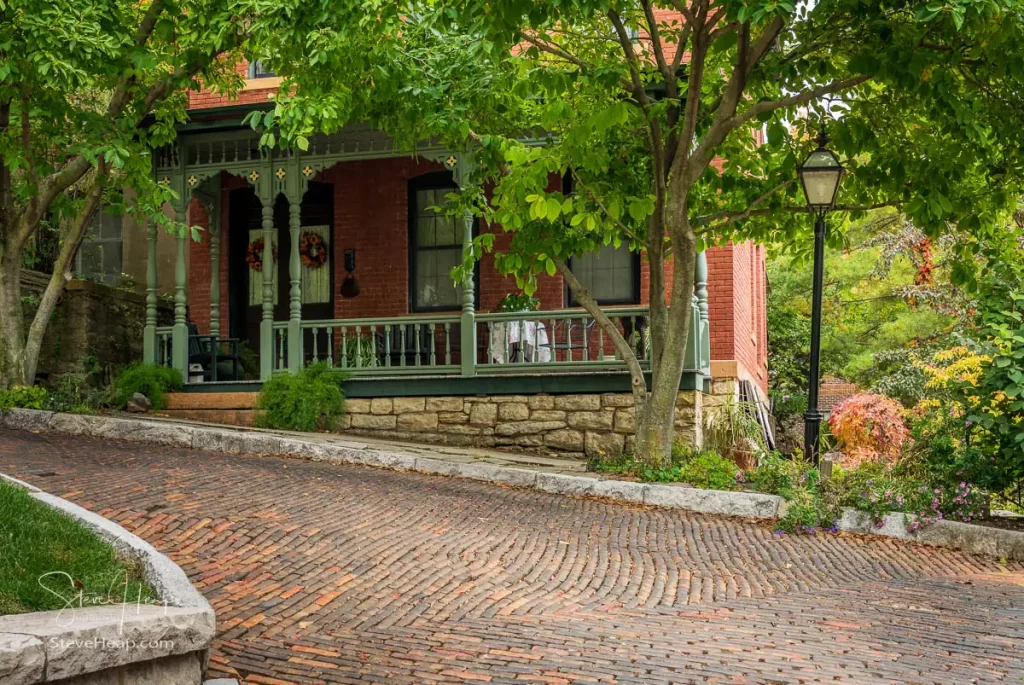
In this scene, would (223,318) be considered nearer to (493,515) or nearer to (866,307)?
(493,515)

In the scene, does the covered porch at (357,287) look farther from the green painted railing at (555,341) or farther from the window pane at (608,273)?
the window pane at (608,273)

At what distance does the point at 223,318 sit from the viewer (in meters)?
17.2

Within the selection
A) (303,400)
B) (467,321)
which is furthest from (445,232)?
(303,400)

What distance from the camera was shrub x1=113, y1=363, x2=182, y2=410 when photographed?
14.1 meters

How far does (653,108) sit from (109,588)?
6.70 m

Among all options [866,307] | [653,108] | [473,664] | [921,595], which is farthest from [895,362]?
[473,664]

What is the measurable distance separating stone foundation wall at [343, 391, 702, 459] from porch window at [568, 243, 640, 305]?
2518mm

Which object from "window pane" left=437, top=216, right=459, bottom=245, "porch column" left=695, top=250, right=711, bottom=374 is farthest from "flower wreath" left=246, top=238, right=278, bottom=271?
"porch column" left=695, top=250, right=711, bottom=374

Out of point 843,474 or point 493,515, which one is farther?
point 843,474

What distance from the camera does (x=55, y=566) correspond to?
206 inches

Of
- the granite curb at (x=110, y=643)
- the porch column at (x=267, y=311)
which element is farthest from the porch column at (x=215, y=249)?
the granite curb at (x=110, y=643)

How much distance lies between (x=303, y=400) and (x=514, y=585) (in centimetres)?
700

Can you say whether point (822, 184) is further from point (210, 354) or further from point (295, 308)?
point (210, 354)

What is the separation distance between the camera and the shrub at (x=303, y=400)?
13.5 meters
